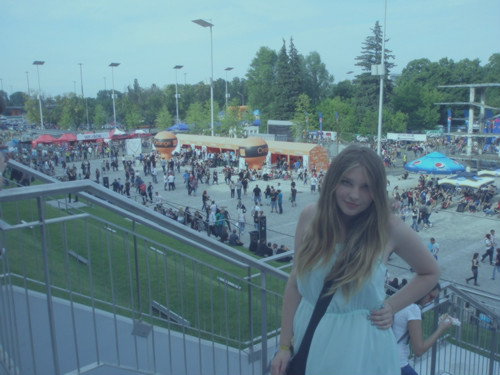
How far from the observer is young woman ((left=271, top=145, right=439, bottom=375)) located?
1805mm

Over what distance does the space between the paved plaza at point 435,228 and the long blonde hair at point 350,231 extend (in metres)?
8.92

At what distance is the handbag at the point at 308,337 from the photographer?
1.85 m

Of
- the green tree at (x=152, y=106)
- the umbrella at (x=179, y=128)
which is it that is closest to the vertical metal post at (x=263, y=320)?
the umbrella at (x=179, y=128)

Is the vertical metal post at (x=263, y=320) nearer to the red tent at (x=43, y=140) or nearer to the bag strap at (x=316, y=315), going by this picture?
the bag strap at (x=316, y=315)

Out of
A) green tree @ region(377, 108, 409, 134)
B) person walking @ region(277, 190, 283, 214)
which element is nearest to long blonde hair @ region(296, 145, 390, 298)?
person walking @ region(277, 190, 283, 214)

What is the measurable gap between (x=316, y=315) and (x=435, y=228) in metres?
19.0

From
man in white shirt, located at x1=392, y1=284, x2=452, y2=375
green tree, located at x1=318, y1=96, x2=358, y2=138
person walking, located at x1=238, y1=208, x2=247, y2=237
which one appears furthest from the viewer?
green tree, located at x1=318, y1=96, x2=358, y2=138

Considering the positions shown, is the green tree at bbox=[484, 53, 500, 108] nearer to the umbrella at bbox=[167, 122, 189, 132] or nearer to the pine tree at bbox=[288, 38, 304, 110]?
the pine tree at bbox=[288, 38, 304, 110]

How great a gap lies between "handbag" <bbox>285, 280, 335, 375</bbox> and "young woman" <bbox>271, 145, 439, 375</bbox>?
0.02 metres

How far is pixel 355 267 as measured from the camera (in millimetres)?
1785

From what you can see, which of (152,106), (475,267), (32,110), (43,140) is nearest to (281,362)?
(475,267)

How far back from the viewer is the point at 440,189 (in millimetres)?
24531

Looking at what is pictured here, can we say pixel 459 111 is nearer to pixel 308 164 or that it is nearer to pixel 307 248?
pixel 308 164

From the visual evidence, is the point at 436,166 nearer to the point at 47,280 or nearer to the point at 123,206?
the point at 123,206
